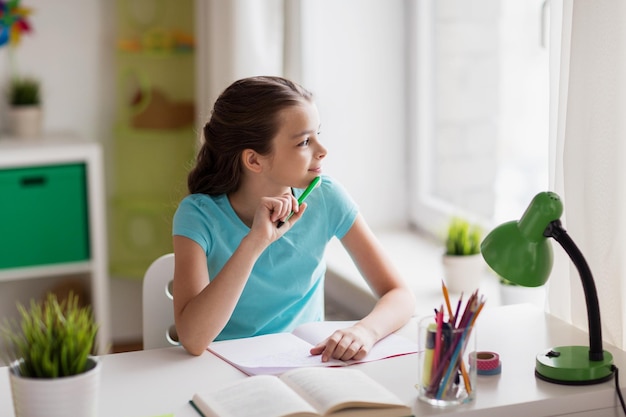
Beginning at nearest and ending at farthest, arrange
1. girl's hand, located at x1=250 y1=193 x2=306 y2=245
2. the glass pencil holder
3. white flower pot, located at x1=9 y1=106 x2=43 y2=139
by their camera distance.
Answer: the glass pencil holder < girl's hand, located at x1=250 y1=193 x2=306 y2=245 < white flower pot, located at x1=9 y1=106 x2=43 y2=139

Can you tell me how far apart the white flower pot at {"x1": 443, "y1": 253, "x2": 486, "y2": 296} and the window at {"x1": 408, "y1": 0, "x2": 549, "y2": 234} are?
0.26 metres

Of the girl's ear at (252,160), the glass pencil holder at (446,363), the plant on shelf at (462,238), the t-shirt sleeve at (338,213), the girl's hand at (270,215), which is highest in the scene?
the girl's ear at (252,160)

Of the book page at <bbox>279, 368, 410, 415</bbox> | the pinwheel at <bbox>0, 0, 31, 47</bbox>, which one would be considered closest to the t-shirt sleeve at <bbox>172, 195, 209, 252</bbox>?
the book page at <bbox>279, 368, 410, 415</bbox>

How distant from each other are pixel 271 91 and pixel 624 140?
0.65 metres

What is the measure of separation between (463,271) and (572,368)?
3.34 feet

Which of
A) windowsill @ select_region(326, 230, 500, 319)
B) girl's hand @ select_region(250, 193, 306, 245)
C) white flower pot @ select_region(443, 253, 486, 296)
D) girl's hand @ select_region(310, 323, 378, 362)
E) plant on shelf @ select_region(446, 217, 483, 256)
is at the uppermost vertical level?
girl's hand @ select_region(250, 193, 306, 245)

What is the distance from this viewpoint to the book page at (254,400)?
127 cm

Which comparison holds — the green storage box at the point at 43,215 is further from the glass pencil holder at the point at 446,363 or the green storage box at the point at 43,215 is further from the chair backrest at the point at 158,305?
the glass pencil holder at the point at 446,363

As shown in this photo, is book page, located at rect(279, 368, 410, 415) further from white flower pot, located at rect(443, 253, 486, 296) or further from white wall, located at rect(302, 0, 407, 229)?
white wall, located at rect(302, 0, 407, 229)

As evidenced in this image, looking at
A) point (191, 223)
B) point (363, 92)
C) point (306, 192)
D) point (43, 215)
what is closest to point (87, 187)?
point (43, 215)

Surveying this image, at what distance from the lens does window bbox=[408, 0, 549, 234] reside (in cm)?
252

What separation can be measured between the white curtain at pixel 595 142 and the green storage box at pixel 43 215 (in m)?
1.95

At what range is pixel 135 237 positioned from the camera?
3.64 m

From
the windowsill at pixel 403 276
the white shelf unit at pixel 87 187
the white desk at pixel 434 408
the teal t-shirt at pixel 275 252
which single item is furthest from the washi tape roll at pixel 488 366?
the white shelf unit at pixel 87 187
